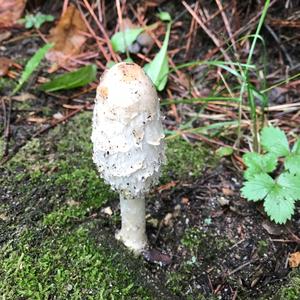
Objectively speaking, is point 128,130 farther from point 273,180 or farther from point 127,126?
point 273,180

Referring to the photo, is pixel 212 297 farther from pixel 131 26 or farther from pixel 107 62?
pixel 131 26

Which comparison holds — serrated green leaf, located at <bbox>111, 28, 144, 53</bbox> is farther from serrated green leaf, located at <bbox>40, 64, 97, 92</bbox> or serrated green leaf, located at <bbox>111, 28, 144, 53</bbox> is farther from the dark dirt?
the dark dirt

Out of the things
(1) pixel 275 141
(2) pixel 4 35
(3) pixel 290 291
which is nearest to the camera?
(3) pixel 290 291

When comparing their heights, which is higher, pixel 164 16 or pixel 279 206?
pixel 164 16

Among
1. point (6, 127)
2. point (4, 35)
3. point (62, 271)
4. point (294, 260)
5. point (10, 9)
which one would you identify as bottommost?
point (294, 260)

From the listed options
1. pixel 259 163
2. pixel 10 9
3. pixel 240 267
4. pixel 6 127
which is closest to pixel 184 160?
pixel 259 163

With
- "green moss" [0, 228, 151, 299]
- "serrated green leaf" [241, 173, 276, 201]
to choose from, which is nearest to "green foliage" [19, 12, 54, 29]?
"green moss" [0, 228, 151, 299]

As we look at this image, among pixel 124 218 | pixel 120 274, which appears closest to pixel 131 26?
pixel 124 218
